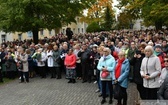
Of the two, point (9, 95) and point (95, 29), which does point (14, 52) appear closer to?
point (9, 95)

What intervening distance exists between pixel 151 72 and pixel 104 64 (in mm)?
2132

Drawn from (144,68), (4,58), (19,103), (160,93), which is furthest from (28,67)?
(160,93)

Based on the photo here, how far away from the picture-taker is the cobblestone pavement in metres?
10.5

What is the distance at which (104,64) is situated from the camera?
9.79m

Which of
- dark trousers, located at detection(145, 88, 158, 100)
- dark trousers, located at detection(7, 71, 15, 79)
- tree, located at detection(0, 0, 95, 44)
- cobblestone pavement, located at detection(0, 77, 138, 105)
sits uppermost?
tree, located at detection(0, 0, 95, 44)

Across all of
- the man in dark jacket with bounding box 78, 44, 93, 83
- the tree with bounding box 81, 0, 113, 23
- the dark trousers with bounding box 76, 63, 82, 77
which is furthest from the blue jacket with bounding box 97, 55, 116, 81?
the tree with bounding box 81, 0, 113, 23

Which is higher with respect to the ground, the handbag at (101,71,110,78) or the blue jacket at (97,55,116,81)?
the blue jacket at (97,55,116,81)

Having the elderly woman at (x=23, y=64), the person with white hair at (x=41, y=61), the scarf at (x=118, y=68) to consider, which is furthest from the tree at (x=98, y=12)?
the scarf at (x=118, y=68)

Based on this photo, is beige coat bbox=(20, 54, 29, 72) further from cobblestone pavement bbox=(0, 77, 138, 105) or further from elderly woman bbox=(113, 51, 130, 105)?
elderly woman bbox=(113, 51, 130, 105)

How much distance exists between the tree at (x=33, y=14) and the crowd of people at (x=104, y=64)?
6547mm

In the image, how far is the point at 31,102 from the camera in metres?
10.7

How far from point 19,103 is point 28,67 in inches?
184

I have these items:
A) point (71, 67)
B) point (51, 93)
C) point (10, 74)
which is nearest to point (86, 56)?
point (71, 67)

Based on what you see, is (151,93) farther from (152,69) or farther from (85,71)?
(85,71)
